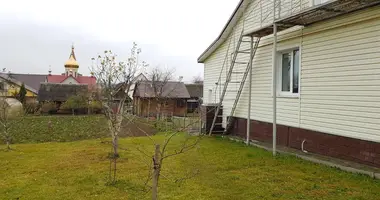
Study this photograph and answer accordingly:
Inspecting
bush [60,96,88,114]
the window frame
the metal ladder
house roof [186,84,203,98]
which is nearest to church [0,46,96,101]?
bush [60,96,88,114]

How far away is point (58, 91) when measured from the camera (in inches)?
1479

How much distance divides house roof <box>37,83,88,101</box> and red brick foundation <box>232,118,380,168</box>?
2969 centimetres

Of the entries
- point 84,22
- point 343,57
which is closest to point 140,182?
point 343,57

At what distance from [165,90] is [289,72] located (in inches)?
1061

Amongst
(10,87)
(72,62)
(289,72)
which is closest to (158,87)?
(10,87)

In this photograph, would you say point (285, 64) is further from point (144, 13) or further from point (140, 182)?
point (144, 13)

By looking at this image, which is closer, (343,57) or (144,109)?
(343,57)

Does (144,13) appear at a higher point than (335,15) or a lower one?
higher

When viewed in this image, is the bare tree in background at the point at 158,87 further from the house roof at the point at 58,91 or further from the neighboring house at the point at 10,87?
the neighboring house at the point at 10,87

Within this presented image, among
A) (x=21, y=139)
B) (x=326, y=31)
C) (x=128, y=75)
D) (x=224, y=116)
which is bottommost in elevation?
(x=21, y=139)

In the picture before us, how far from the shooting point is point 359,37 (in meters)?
6.80

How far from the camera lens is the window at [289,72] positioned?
8995mm

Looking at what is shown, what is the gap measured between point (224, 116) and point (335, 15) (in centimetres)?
672

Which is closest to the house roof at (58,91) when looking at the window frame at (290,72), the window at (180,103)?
the window at (180,103)
